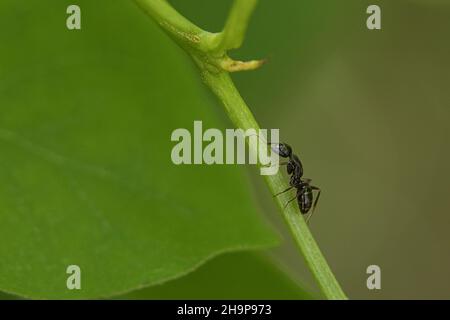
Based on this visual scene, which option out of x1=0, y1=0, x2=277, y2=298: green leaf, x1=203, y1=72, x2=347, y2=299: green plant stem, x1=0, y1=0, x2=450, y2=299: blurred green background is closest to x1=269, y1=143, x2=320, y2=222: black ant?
x1=0, y1=0, x2=277, y2=298: green leaf

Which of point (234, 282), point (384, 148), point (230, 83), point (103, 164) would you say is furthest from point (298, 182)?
point (384, 148)

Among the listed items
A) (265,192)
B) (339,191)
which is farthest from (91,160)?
(339,191)

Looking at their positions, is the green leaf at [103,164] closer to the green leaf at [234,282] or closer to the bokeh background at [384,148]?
the green leaf at [234,282]

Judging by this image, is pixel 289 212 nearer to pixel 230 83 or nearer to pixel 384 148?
pixel 230 83

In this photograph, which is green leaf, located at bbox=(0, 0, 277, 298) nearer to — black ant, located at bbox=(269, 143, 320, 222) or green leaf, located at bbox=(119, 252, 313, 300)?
green leaf, located at bbox=(119, 252, 313, 300)

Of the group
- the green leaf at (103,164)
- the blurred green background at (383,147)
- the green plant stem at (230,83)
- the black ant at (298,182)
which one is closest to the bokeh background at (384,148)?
the blurred green background at (383,147)
